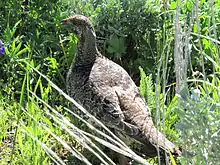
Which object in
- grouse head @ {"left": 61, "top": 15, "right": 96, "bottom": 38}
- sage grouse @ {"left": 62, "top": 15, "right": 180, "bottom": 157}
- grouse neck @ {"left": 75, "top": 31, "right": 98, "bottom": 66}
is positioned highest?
grouse head @ {"left": 61, "top": 15, "right": 96, "bottom": 38}

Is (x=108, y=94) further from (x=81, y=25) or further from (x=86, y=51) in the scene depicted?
(x=81, y=25)

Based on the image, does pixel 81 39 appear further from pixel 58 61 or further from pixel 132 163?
pixel 132 163

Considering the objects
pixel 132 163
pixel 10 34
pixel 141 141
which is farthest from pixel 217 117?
pixel 10 34

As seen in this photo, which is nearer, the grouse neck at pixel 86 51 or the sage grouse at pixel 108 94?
the sage grouse at pixel 108 94

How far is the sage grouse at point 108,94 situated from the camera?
3.45m

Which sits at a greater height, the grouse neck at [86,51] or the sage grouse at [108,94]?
the grouse neck at [86,51]

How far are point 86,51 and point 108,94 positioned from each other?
1.93ft

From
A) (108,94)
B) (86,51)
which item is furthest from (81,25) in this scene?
(108,94)

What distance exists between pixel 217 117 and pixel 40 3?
329 centimetres

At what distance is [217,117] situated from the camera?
1.77 metres

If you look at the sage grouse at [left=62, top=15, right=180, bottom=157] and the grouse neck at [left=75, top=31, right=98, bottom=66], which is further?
the grouse neck at [left=75, top=31, right=98, bottom=66]

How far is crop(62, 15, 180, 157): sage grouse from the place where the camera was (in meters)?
3.45

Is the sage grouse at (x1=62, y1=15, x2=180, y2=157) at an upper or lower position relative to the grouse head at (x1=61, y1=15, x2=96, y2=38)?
lower

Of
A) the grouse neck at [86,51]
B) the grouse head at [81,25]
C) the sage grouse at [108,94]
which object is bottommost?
the sage grouse at [108,94]
